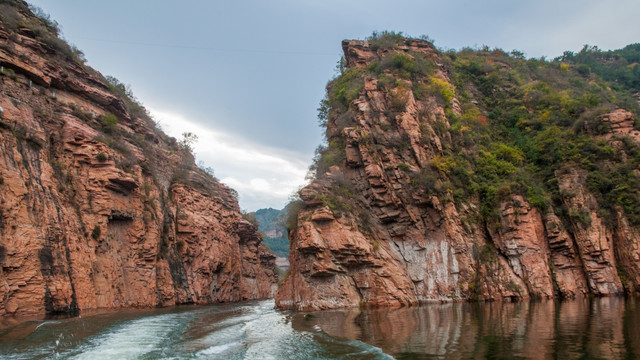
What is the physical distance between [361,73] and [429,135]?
37.9 ft

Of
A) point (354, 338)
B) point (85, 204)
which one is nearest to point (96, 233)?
point (85, 204)

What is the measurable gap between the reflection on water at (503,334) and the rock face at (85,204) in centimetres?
1466

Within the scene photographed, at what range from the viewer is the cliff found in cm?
2756

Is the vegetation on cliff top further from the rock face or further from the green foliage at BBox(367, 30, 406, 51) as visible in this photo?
the rock face

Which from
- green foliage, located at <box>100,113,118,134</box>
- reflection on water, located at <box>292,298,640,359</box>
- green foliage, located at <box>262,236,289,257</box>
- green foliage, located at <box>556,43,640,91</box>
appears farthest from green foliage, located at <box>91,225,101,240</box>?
green foliage, located at <box>262,236,289,257</box>

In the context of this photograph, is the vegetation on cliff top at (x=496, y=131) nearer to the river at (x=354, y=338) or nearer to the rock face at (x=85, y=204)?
the river at (x=354, y=338)

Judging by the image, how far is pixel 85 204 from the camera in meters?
27.1

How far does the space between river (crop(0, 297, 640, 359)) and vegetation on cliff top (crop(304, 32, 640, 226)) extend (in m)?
13.9

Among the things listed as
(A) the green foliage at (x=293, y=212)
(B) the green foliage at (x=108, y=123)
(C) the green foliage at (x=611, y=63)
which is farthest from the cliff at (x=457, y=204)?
(C) the green foliage at (x=611, y=63)

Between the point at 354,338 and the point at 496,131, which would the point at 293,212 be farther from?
the point at 496,131

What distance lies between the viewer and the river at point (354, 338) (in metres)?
10.4

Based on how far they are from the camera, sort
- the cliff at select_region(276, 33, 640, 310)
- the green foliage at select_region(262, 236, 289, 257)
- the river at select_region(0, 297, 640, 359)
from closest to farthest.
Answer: the river at select_region(0, 297, 640, 359) → the cliff at select_region(276, 33, 640, 310) → the green foliage at select_region(262, 236, 289, 257)

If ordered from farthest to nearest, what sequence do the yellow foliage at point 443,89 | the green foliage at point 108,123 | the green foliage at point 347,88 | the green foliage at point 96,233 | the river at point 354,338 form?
the yellow foliage at point 443,89
the green foliage at point 347,88
the green foliage at point 108,123
the green foliage at point 96,233
the river at point 354,338

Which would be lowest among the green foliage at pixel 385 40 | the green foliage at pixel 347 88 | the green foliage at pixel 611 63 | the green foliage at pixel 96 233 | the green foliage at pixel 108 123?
the green foliage at pixel 96 233
